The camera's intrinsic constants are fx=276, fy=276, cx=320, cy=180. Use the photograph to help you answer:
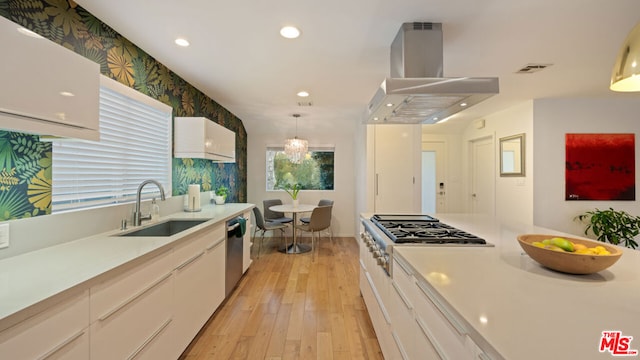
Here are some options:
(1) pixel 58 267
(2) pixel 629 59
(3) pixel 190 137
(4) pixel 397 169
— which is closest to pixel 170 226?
(3) pixel 190 137

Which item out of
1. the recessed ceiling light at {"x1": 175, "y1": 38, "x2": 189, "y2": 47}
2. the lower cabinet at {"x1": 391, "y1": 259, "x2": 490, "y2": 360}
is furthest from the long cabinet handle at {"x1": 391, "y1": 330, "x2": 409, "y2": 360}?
the recessed ceiling light at {"x1": 175, "y1": 38, "x2": 189, "y2": 47}

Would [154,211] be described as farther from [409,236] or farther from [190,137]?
[409,236]

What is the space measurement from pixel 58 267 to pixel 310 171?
15.4 ft

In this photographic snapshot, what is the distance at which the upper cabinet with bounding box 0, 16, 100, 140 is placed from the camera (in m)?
1.06

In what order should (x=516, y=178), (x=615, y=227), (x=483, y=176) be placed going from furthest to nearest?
(x=483, y=176) < (x=516, y=178) < (x=615, y=227)

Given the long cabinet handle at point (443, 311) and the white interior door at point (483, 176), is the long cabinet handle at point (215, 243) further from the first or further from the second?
the white interior door at point (483, 176)

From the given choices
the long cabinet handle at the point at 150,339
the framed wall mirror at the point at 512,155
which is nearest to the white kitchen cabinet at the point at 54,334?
the long cabinet handle at the point at 150,339

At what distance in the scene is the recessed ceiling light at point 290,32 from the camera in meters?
2.03

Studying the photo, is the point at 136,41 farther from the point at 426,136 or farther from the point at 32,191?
the point at 426,136

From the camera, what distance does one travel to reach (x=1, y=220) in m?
1.34

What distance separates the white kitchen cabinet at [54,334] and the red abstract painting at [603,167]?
519 cm

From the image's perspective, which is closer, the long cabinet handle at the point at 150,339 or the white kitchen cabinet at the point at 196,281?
the long cabinet handle at the point at 150,339

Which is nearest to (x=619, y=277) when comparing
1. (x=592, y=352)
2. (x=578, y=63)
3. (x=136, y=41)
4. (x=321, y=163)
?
(x=592, y=352)

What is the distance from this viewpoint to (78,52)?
178cm
